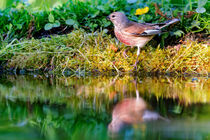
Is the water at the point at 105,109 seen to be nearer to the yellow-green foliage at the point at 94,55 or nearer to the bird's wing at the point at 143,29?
the yellow-green foliage at the point at 94,55

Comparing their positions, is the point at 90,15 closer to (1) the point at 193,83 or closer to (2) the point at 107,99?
(1) the point at 193,83

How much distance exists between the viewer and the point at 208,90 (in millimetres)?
3217

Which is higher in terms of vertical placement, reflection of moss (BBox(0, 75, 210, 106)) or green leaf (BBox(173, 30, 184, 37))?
green leaf (BBox(173, 30, 184, 37))

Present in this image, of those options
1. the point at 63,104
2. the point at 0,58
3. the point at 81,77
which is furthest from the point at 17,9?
the point at 63,104

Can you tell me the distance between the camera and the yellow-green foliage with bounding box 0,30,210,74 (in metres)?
4.58

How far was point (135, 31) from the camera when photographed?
172 inches

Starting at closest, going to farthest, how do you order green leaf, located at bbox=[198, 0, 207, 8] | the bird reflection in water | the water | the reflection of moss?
the water, the bird reflection in water, the reflection of moss, green leaf, located at bbox=[198, 0, 207, 8]

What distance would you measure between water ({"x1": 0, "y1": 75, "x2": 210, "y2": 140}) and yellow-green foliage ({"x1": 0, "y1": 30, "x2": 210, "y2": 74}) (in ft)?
1.96

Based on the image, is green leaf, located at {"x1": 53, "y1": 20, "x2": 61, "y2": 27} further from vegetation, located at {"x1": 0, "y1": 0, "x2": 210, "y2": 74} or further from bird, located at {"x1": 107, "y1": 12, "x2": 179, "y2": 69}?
bird, located at {"x1": 107, "y1": 12, "x2": 179, "y2": 69}

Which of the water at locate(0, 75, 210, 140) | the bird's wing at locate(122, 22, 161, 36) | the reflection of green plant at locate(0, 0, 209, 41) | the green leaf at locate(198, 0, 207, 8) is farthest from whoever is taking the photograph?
the reflection of green plant at locate(0, 0, 209, 41)

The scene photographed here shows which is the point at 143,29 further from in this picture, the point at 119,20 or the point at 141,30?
the point at 119,20

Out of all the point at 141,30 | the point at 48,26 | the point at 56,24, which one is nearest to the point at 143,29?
the point at 141,30

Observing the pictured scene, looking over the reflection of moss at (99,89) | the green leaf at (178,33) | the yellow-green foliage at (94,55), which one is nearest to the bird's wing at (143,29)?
the green leaf at (178,33)

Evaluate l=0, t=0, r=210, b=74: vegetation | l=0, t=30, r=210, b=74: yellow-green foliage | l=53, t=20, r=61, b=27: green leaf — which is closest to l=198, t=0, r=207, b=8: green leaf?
l=0, t=0, r=210, b=74: vegetation
